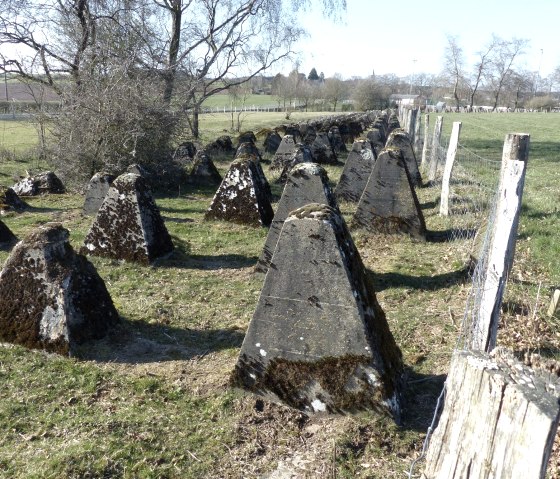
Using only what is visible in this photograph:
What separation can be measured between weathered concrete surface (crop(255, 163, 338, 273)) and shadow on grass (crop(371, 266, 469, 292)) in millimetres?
1323

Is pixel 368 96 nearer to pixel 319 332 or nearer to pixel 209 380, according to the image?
pixel 209 380

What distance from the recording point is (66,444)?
388 cm

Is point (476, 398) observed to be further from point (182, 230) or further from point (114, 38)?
point (114, 38)

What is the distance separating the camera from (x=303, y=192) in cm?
735

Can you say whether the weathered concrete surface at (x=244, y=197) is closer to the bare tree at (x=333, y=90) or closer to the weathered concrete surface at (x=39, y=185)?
the weathered concrete surface at (x=39, y=185)

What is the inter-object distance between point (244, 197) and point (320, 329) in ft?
21.9

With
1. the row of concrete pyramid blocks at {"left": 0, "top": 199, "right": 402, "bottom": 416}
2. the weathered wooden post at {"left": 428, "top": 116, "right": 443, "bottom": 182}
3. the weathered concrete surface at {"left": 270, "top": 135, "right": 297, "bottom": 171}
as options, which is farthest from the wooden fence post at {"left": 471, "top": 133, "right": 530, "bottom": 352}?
the weathered concrete surface at {"left": 270, "top": 135, "right": 297, "bottom": 171}

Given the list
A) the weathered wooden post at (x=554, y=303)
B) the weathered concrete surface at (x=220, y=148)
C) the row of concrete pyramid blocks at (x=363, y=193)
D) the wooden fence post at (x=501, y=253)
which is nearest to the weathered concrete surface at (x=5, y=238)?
the row of concrete pyramid blocks at (x=363, y=193)

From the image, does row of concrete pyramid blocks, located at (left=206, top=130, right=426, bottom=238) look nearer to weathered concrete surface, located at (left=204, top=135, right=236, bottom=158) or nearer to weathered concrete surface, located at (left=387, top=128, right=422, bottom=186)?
weathered concrete surface, located at (left=387, top=128, right=422, bottom=186)

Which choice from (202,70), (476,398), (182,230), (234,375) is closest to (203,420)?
(234,375)

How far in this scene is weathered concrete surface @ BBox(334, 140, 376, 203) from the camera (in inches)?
500

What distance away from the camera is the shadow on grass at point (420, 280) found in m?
7.34

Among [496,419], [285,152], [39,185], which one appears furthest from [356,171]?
[496,419]

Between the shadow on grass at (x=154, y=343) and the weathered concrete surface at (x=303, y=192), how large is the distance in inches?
78.3
